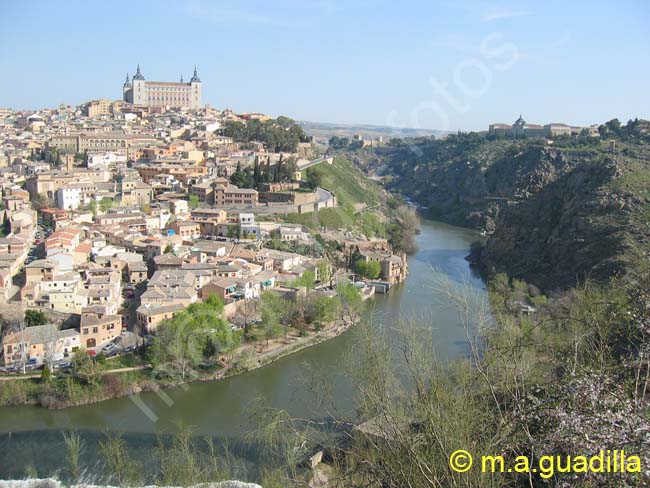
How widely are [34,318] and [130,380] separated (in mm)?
1695

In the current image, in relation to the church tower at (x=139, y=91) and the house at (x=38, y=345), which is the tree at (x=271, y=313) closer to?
the house at (x=38, y=345)

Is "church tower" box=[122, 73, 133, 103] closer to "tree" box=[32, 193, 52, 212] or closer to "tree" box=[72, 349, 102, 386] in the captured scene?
"tree" box=[32, 193, 52, 212]

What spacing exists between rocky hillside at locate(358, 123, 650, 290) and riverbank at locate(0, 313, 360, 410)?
13.8 ft

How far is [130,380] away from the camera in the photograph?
22.7 feet

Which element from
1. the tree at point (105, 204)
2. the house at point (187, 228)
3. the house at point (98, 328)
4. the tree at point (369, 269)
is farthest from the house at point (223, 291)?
the tree at point (105, 204)

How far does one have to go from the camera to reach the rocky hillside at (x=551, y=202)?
11.3 meters

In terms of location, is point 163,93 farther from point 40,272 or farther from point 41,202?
point 40,272

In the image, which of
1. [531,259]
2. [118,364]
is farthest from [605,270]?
[118,364]

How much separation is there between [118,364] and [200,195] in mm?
6782

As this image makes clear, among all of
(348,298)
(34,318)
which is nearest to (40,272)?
(34,318)

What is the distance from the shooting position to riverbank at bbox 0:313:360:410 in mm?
6508

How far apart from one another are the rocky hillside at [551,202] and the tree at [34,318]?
648cm

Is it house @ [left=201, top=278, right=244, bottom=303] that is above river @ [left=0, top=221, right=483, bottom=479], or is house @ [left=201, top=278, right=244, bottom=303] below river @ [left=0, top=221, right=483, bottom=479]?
above

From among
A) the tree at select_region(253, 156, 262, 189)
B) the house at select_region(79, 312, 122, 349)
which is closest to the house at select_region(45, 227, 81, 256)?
the house at select_region(79, 312, 122, 349)
